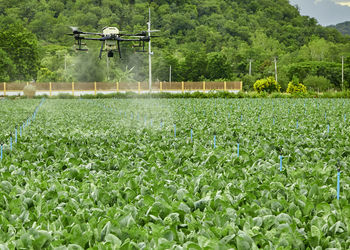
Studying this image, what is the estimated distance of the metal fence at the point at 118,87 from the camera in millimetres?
52812

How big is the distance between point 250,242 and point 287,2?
108 meters

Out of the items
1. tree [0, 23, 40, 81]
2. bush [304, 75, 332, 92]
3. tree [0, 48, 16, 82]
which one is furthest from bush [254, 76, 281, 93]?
tree [0, 23, 40, 81]

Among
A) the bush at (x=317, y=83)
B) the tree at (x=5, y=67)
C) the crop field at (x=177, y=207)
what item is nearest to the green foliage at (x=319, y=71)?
the bush at (x=317, y=83)

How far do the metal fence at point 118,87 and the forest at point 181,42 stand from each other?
1.44 m

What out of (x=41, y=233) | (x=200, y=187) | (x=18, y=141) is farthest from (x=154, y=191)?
(x=18, y=141)

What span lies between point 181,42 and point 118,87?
31839 mm

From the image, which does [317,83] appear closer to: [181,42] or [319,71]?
[319,71]

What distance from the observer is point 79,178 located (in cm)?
597

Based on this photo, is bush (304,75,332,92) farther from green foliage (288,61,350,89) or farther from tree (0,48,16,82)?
tree (0,48,16,82)

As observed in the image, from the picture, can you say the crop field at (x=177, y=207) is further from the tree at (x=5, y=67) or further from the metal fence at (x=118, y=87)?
the tree at (x=5, y=67)

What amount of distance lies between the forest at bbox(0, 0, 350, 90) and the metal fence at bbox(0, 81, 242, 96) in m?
1.44

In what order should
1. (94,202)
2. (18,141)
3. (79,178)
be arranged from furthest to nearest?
(18,141)
(79,178)
(94,202)

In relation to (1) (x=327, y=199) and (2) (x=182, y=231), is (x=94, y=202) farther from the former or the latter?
(1) (x=327, y=199)

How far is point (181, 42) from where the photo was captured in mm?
82000
